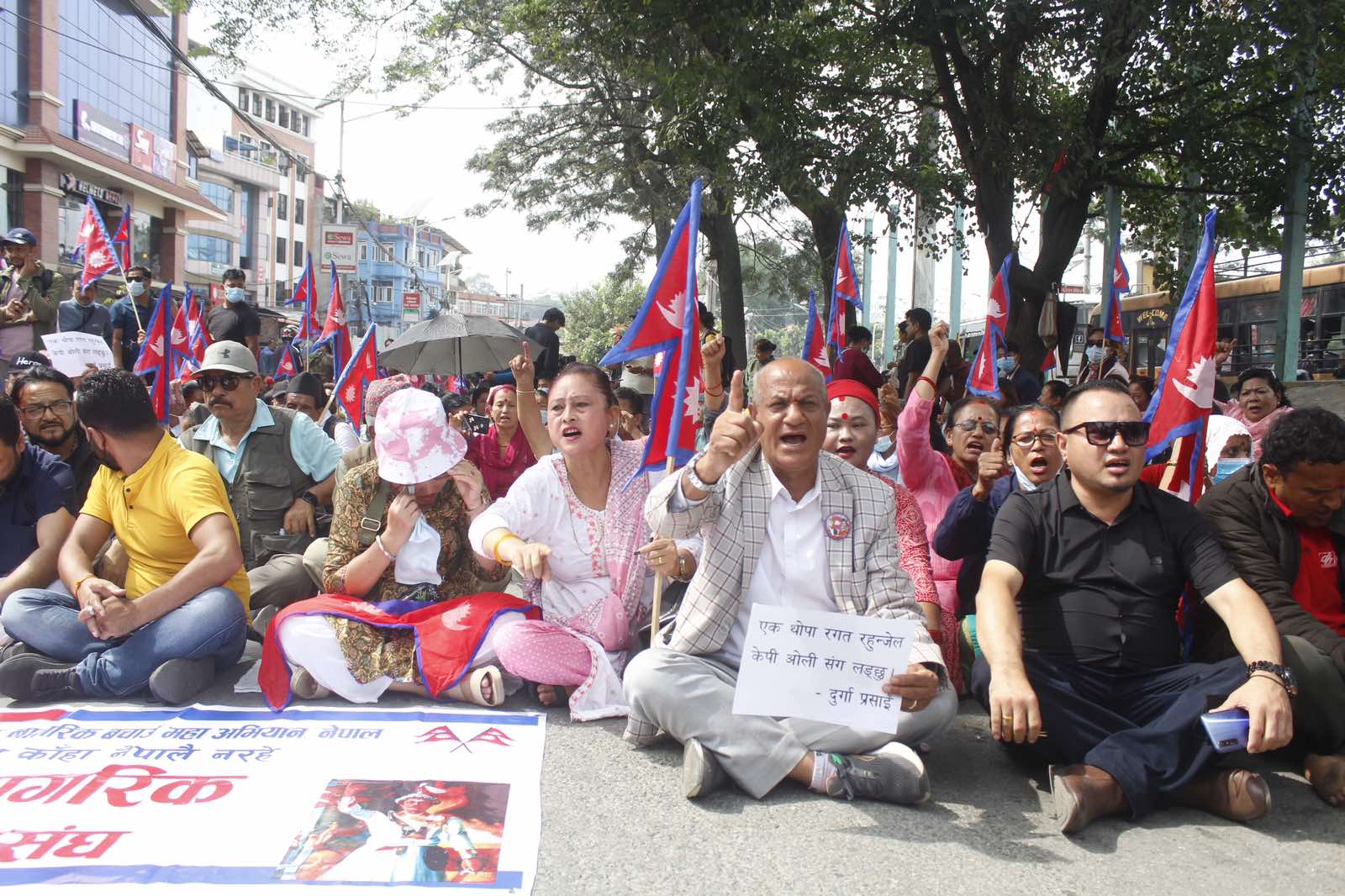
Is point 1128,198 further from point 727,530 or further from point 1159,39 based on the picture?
point 727,530

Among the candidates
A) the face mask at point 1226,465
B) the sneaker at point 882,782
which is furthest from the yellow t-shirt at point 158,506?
the face mask at point 1226,465

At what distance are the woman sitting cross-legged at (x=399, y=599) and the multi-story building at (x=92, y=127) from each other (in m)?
19.8

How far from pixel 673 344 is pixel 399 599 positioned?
4.96ft

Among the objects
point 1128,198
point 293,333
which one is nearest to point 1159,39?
point 1128,198

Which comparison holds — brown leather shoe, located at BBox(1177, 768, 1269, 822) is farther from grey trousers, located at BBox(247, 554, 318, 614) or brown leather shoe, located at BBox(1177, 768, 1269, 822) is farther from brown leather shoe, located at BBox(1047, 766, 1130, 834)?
grey trousers, located at BBox(247, 554, 318, 614)

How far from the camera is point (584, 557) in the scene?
4230 mm

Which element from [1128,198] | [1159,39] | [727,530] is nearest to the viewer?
[727,530]

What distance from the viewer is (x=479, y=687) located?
4016mm

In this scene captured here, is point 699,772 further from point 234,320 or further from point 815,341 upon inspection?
point 234,320

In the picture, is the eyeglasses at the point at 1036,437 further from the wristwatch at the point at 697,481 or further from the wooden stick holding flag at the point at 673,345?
the wristwatch at the point at 697,481

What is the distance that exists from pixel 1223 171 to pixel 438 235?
241 ft

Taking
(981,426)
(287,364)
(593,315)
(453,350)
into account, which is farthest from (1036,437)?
(593,315)

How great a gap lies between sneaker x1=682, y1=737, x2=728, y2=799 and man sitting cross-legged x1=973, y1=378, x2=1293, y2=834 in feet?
2.74

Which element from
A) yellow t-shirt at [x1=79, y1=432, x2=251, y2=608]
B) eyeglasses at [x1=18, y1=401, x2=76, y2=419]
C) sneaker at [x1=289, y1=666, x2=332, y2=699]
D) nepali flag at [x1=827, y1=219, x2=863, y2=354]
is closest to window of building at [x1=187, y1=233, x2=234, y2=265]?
nepali flag at [x1=827, y1=219, x2=863, y2=354]
